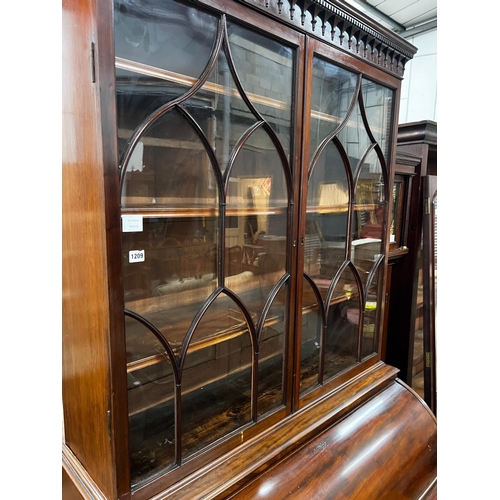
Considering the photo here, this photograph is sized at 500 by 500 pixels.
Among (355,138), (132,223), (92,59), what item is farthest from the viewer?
(355,138)

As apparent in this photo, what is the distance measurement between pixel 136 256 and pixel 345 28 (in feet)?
2.55

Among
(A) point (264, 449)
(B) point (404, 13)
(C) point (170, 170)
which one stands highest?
(B) point (404, 13)

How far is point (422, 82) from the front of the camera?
1.84 metres

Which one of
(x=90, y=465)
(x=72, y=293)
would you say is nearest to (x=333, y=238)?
(x=72, y=293)

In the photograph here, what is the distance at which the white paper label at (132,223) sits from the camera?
63cm

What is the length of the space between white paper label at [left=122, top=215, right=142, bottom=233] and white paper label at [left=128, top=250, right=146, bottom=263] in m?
0.04

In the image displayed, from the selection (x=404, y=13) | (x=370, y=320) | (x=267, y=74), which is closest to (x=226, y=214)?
(x=267, y=74)

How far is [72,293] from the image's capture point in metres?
0.71

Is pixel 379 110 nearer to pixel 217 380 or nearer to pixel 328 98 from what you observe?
pixel 328 98

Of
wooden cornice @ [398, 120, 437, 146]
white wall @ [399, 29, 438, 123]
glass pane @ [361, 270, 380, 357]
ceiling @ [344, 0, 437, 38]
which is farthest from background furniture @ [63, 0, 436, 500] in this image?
white wall @ [399, 29, 438, 123]

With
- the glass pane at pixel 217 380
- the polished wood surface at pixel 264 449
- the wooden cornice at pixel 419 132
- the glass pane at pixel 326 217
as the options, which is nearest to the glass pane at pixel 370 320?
the polished wood surface at pixel 264 449

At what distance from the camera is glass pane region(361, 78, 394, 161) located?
1025mm
